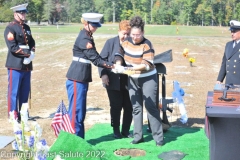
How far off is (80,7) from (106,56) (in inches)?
3671

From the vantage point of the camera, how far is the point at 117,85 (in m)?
5.66

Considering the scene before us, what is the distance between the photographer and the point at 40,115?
746cm

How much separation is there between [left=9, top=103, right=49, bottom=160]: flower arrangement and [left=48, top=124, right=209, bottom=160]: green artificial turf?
1703 mm

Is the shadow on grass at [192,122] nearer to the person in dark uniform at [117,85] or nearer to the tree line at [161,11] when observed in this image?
the person in dark uniform at [117,85]

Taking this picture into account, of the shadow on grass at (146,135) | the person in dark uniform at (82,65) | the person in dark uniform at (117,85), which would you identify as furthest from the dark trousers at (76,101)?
the shadow on grass at (146,135)

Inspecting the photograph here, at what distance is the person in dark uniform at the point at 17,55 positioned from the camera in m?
6.43

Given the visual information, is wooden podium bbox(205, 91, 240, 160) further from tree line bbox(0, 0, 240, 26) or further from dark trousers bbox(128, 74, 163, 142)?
tree line bbox(0, 0, 240, 26)

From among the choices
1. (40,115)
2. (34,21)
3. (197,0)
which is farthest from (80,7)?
(40,115)

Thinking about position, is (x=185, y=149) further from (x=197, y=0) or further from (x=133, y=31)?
(x=197, y=0)

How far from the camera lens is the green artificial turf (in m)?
4.61

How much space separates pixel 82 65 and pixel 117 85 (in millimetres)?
650

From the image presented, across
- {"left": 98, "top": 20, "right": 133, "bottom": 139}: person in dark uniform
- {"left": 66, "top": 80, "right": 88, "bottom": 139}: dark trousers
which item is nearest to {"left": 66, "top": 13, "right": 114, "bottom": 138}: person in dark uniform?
{"left": 66, "top": 80, "right": 88, "bottom": 139}: dark trousers

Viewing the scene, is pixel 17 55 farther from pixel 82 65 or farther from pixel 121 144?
pixel 121 144

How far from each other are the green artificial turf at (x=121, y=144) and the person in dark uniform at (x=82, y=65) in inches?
16.8
